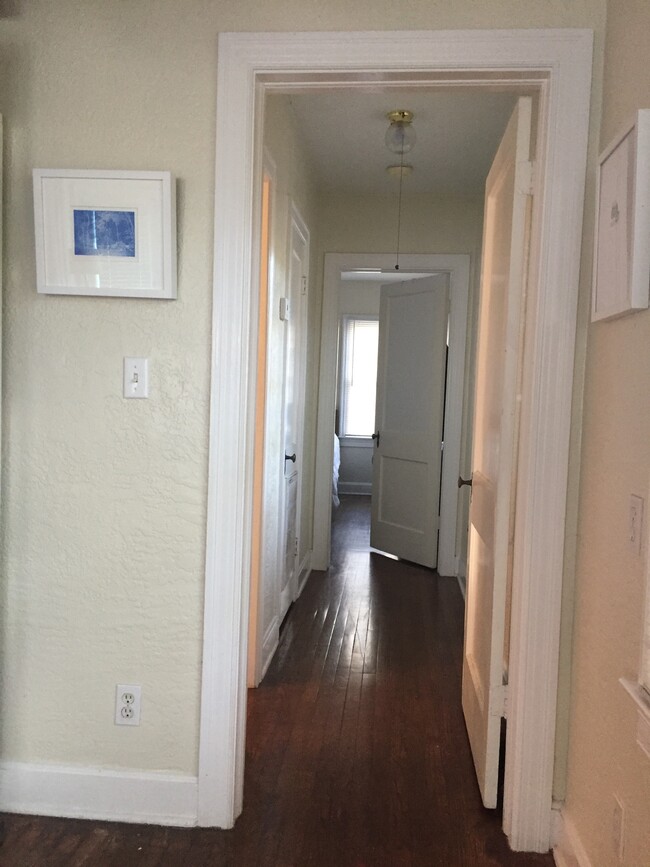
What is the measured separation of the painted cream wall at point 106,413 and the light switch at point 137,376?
0.08ft

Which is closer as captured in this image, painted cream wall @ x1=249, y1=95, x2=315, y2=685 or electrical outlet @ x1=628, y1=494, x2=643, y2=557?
electrical outlet @ x1=628, y1=494, x2=643, y2=557

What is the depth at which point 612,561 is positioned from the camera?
1.69 meters

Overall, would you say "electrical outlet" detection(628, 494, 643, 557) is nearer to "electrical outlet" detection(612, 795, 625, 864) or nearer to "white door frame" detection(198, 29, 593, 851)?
"white door frame" detection(198, 29, 593, 851)

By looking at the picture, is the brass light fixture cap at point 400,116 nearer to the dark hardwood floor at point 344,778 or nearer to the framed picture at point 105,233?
the framed picture at point 105,233

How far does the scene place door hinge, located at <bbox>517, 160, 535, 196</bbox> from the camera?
6.79 ft

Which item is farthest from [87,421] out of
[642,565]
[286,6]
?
[642,565]

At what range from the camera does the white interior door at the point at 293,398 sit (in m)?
3.73

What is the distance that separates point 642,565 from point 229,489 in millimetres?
1090

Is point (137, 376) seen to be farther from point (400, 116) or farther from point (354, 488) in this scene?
point (354, 488)

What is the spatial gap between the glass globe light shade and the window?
505 centimetres

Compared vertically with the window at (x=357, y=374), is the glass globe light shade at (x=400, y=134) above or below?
above

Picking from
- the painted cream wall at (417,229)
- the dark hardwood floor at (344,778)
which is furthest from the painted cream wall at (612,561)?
the painted cream wall at (417,229)

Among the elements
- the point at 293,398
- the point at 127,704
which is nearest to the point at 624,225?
the point at 127,704

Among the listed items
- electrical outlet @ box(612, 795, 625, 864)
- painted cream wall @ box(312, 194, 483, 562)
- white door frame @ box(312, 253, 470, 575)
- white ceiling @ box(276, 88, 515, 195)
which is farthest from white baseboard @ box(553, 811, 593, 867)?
white door frame @ box(312, 253, 470, 575)
